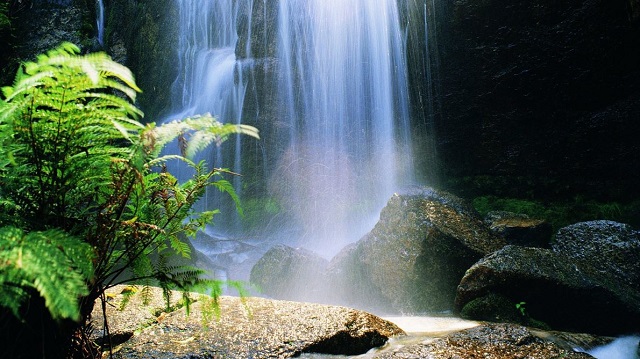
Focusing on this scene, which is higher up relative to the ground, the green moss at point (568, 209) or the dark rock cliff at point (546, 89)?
the dark rock cliff at point (546, 89)

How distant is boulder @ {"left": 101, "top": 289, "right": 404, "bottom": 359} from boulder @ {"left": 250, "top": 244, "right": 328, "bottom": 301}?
4271 millimetres

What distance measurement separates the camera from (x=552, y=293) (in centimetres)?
440

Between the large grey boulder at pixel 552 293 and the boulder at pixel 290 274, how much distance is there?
10.6ft

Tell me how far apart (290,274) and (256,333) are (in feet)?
16.4

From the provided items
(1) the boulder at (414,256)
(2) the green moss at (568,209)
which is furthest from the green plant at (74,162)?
(2) the green moss at (568,209)

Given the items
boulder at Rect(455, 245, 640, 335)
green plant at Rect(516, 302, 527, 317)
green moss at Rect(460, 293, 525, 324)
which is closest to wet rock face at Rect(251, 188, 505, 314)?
green moss at Rect(460, 293, 525, 324)

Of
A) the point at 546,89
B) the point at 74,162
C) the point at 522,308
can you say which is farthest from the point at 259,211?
the point at 74,162

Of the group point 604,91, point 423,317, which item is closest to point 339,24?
point 604,91

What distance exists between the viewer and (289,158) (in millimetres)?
13664

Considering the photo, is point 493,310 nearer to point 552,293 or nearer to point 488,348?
point 552,293

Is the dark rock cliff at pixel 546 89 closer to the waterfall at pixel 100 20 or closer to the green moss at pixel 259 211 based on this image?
the green moss at pixel 259 211

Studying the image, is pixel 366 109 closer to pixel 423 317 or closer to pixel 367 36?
pixel 367 36

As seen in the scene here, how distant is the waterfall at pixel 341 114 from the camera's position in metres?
11.0

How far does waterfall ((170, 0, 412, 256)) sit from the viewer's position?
11094 mm
